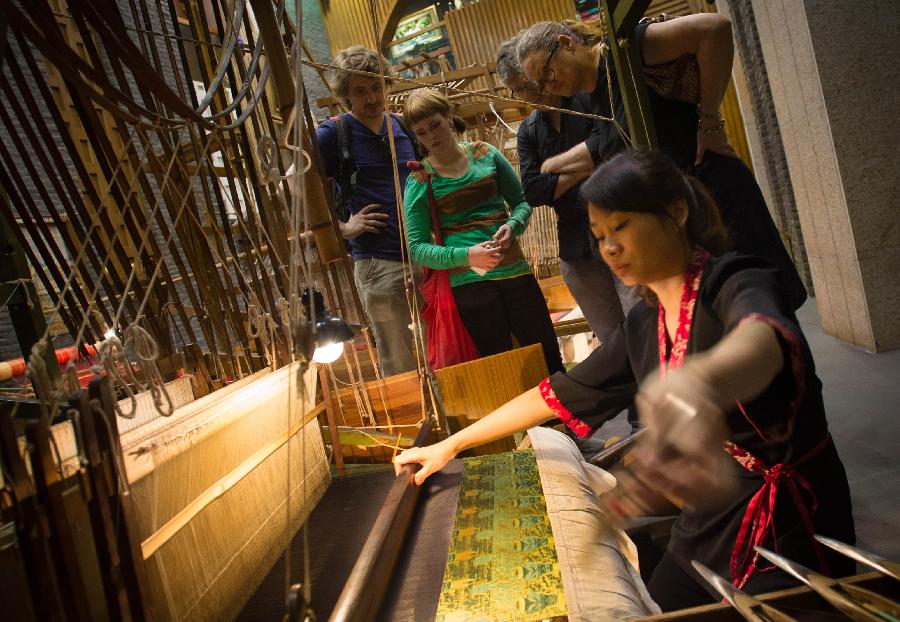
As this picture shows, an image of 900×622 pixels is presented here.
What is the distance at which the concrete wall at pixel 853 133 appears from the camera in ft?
11.9

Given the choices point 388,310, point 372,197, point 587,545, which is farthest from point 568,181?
point 587,545

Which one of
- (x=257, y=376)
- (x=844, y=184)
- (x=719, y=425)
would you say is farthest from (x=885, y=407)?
(x=257, y=376)

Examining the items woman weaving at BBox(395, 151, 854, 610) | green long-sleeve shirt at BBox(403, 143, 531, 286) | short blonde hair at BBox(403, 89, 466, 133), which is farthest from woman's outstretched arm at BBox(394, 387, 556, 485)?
short blonde hair at BBox(403, 89, 466, 133)

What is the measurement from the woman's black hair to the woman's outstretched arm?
635 millimetres

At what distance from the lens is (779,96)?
425 centimetres

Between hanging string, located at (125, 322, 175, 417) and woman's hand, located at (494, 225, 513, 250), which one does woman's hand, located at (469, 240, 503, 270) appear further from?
hanging string, located at (125, 322, 175, 417)

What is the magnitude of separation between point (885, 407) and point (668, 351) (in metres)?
2.24

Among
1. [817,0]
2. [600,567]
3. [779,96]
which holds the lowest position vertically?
[600,567]

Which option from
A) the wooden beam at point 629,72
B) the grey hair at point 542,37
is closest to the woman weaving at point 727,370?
the wooden beam at point 629,72

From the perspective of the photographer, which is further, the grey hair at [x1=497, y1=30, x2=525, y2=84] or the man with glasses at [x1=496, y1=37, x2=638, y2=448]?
the man with glasses at [x1=496, y1=37, x2=638, y2=448]

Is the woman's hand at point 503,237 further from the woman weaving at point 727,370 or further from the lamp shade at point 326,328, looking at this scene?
the woman weaving at point 727,370

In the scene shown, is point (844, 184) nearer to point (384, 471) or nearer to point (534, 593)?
point (384, 471)

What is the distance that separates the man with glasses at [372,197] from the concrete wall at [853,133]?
2.51 meters

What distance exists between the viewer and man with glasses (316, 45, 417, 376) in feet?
10.3
